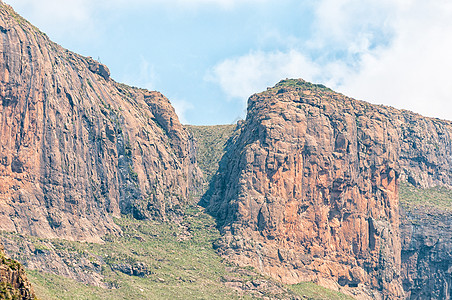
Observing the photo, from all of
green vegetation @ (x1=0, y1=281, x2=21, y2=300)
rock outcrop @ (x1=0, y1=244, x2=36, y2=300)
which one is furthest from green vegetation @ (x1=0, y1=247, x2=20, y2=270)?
green vegetation @ (x1=0, y1=281, x2=21, y2=300)

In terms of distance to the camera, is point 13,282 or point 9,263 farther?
point 9,263

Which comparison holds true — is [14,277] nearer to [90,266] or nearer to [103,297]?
[103,297]

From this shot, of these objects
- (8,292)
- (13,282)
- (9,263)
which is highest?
(9,263)

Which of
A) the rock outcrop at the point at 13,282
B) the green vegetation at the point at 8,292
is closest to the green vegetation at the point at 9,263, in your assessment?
the rock outcrop at the point at 13,282

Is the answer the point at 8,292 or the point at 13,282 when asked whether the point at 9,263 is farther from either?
the point at 8,292

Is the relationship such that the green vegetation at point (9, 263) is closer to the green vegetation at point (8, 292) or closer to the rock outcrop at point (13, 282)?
the rock outcrop at point (13, 282)

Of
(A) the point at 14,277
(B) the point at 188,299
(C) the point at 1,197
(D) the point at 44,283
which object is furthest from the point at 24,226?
(A) the point at 14,277

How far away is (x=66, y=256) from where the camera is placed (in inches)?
7697

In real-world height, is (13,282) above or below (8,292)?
above

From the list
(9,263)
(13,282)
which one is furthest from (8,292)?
(9,263)

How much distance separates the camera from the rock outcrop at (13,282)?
92.4m

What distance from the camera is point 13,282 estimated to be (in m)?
94.6

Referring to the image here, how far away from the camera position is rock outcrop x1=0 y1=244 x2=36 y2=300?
92438 millimetres

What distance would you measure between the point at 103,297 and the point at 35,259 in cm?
1769
